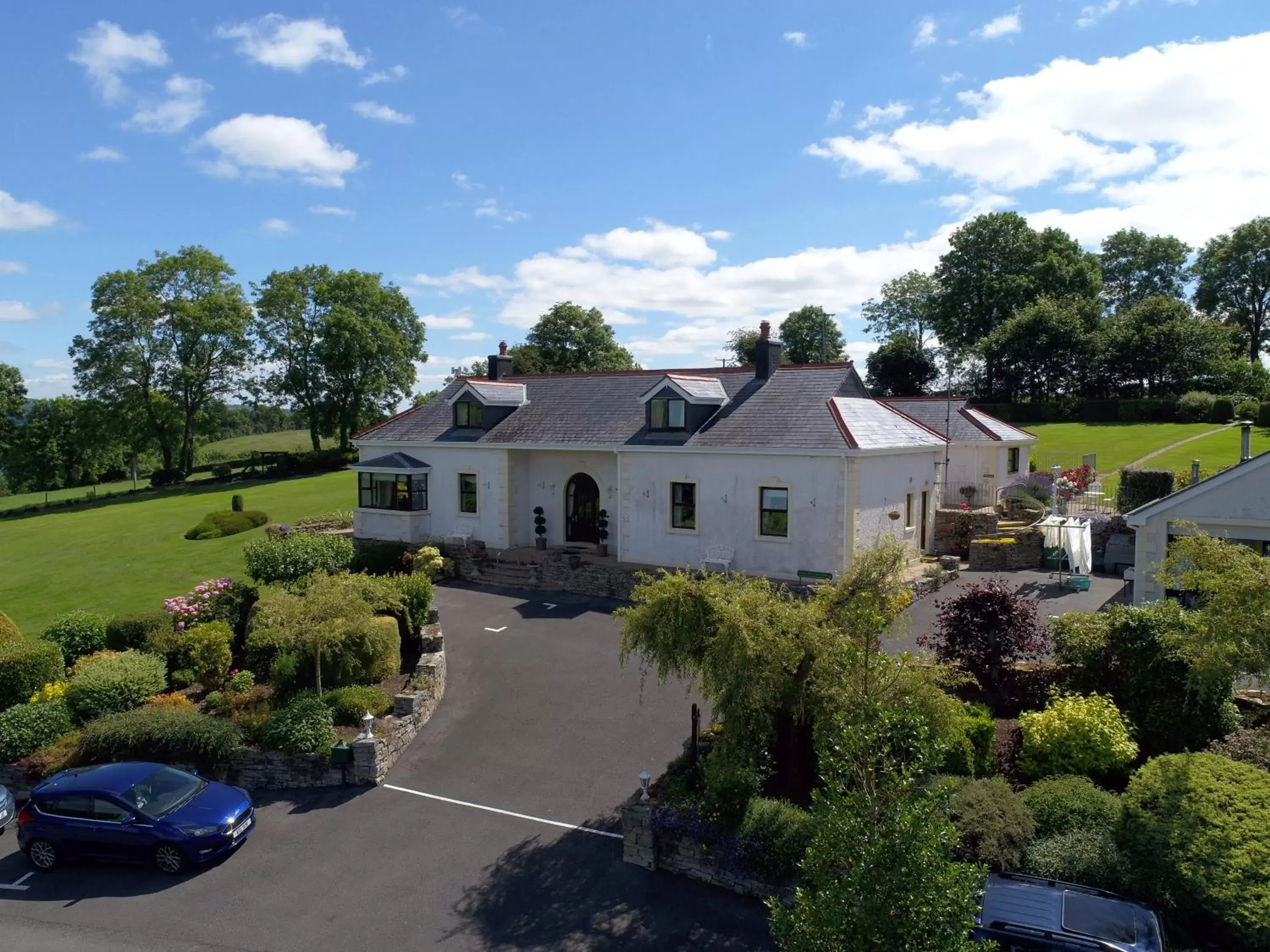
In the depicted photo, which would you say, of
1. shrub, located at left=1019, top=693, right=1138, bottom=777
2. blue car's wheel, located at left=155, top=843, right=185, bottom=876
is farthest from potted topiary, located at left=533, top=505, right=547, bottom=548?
shrub, located at left=1019, top=693, right=1138, bottom=777

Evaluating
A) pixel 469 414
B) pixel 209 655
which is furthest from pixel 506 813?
pixel 469 414

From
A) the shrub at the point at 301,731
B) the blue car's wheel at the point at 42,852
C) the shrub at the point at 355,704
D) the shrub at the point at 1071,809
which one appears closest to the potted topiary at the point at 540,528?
the shrub at the point at 355,704

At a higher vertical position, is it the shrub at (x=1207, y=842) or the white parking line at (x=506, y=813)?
the shrub at (x=1207, y=842)

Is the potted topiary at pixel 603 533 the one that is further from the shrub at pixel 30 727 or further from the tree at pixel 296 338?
the tree at pixel 296 338

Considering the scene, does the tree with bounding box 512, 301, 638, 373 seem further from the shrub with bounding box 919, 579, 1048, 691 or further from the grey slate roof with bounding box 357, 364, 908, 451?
the shrub with bounding box 919, 579, 1048, 691

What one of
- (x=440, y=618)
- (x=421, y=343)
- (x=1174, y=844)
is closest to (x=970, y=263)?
(x=421, y=343)

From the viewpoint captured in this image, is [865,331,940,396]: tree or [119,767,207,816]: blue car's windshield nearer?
[119,767,207,816]: blue car's windshield
